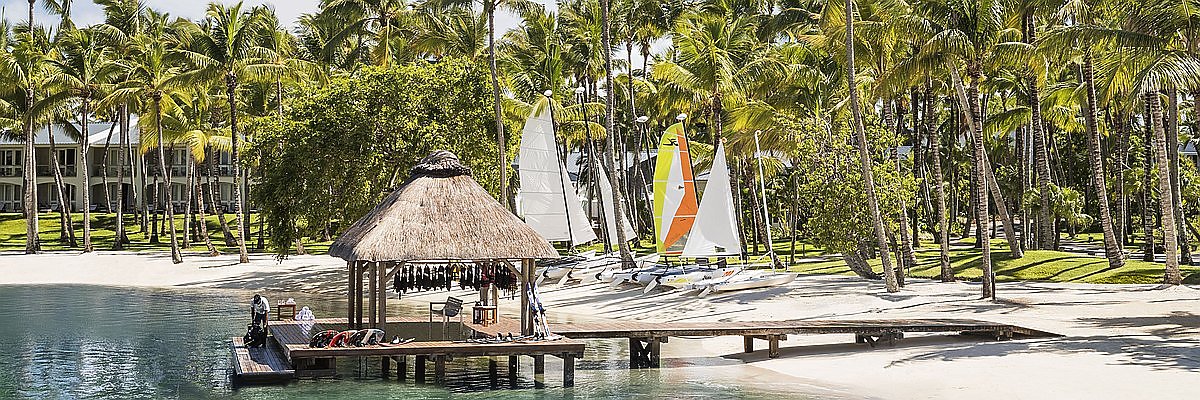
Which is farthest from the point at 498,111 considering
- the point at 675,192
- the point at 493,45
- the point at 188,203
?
the point at 188,203

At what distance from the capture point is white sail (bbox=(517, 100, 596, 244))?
4125 cm

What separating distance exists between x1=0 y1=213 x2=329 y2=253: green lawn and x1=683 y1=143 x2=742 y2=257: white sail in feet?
84.3

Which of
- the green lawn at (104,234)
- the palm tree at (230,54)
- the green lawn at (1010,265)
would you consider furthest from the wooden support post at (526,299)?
the green lawn at (104,234)

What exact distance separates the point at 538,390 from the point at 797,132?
20.1m

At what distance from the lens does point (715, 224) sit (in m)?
35.9

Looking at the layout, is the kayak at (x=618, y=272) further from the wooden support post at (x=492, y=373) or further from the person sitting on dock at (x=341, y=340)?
the person sitting on dock at (x=341, y=340)

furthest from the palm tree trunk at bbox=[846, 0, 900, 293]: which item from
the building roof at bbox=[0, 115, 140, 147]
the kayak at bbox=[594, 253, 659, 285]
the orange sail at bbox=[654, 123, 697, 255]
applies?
the building roof at bbox=[0, 115, 140, 147]

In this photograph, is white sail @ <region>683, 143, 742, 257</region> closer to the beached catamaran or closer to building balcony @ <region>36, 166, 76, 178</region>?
the beached catamaran

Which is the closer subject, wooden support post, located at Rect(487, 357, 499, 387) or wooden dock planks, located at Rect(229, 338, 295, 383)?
wooden dock planks, located at Rect(229, 338, 295, 383)

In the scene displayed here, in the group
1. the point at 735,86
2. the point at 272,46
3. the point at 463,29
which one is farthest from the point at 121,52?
the point at 735,86

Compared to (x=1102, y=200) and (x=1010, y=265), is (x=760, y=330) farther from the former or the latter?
(x=1102, y=200)

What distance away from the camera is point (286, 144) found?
3997cm

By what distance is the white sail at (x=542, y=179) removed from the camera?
41.2m

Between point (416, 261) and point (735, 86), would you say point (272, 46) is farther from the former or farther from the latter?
point (416, 261)
